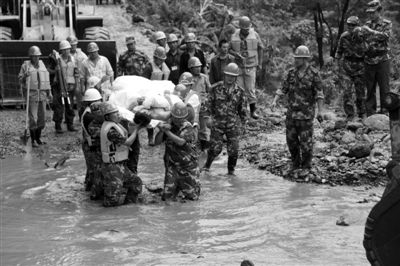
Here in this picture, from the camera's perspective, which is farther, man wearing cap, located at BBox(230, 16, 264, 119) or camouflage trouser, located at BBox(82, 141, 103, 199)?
man wearing cap, located at BBox(230, 16, 264, 119)

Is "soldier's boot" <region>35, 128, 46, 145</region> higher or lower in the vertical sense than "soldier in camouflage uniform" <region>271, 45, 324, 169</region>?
lower

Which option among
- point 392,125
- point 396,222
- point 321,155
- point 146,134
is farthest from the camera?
point 146,134

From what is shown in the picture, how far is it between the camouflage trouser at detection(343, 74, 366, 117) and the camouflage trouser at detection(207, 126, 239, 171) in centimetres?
328

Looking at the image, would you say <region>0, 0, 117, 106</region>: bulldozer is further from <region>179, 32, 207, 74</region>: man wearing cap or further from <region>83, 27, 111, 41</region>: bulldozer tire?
<region>179, 32, 207, 74</region>: man wearing cap

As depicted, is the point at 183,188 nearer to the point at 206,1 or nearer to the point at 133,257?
the point at 133,257

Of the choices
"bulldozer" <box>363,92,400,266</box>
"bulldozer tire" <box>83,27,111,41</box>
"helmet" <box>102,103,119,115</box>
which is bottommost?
"bulldozer" <box>363,92,400,266</box>

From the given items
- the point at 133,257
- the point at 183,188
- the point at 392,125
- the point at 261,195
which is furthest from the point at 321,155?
the point at 392,125

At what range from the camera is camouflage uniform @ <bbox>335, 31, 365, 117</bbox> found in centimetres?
A: 1270

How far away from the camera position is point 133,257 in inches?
285

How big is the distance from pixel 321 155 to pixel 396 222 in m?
8.00

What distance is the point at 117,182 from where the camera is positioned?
9172mm

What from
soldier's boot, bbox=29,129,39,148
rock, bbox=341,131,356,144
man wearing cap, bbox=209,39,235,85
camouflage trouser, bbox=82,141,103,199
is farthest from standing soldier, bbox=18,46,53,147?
rock, bbox=341,131,356,144

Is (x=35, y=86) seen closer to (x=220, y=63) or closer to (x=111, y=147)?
(x=220, y=63)

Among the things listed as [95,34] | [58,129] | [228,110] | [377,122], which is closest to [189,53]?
[228,110]
